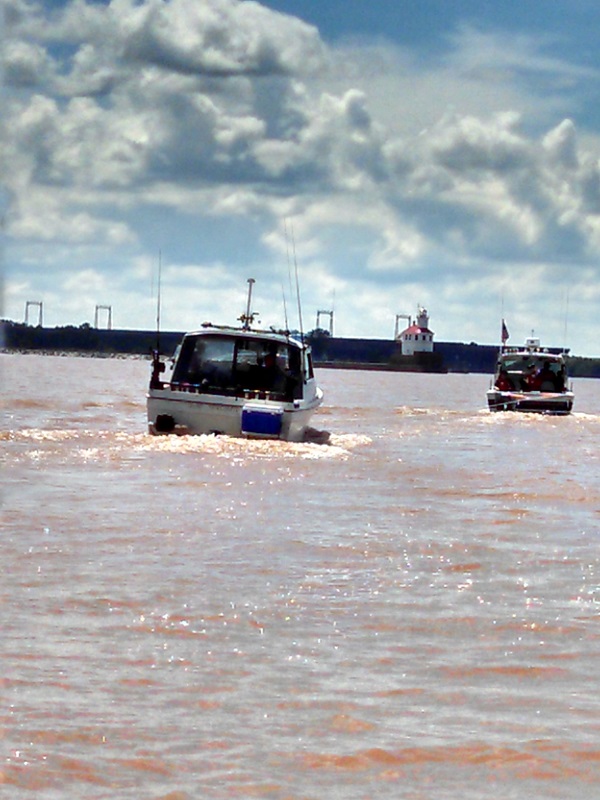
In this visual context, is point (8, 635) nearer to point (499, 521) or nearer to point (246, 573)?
point (246, 573)

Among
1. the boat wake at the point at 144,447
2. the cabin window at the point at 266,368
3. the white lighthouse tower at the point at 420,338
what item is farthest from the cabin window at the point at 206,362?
the white lighthouse tower at the point at 420,338

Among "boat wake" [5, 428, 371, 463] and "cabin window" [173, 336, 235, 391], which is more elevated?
"cabin window" [173, 336, 235, 391]

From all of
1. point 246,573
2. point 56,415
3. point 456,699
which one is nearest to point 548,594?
point 246,573

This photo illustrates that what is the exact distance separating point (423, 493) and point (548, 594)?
697 cm

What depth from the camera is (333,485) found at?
656 inches

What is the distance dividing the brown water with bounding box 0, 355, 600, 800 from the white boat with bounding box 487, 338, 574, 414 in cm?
2275

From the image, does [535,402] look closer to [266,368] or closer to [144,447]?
[266,368]

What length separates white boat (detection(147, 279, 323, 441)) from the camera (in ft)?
70.2

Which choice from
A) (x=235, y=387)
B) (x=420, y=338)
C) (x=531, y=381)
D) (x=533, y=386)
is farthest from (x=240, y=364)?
(x=420, y=338)

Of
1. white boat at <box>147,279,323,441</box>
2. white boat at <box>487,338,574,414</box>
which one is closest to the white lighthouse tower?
white boat at <box>487,338,574,414</box>

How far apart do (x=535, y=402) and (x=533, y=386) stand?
1.96 metres

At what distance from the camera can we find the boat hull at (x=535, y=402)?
38438mm

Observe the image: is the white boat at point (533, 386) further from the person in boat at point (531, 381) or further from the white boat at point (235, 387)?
the white boat at point (235, 387)

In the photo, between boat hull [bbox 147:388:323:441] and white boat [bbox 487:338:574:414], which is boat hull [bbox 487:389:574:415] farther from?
boat hull [bbox 147:388:323:441]
